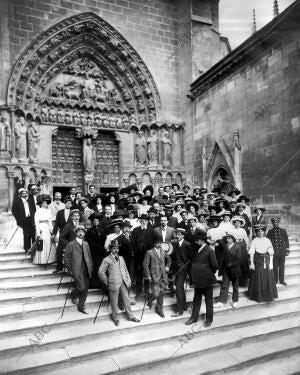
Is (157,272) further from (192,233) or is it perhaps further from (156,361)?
(156,361)

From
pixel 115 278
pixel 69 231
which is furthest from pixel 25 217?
pixel 115 278

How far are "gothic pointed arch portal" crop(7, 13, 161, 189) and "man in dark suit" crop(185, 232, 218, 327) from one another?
8432 millimetres

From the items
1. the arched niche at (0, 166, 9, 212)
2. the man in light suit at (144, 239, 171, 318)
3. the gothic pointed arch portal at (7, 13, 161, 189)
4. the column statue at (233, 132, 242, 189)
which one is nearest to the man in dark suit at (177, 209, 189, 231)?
the man in light suit at (144, 239, 171, 318)

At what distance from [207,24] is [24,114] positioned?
8212mm

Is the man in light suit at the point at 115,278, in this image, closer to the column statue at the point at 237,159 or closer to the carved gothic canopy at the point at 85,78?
the column statue at the point at 237,159

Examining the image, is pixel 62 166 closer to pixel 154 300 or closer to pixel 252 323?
pixel 154 300

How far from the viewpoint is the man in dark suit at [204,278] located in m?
5.75

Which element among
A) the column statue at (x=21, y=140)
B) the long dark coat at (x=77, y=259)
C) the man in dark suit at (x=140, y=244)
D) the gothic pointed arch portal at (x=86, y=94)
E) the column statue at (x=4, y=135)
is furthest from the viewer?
the gothic pointed arch portal at (x=86, y=94)

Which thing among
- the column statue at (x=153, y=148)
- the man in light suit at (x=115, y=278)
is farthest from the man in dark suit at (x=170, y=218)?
the column statue at (x=153, y=148)

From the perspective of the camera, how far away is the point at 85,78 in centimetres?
1400

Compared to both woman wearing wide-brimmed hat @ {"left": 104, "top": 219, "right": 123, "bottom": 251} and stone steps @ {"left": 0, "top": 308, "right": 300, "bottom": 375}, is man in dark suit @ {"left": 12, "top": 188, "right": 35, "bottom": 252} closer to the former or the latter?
woman wearing wide-brimmed hat @ {"left": 104, "top": 219, "right": 123, "bottom": 251}

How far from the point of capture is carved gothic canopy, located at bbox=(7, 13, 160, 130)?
12.5m

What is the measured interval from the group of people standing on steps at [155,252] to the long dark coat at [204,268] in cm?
2

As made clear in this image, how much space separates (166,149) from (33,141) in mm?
5196
